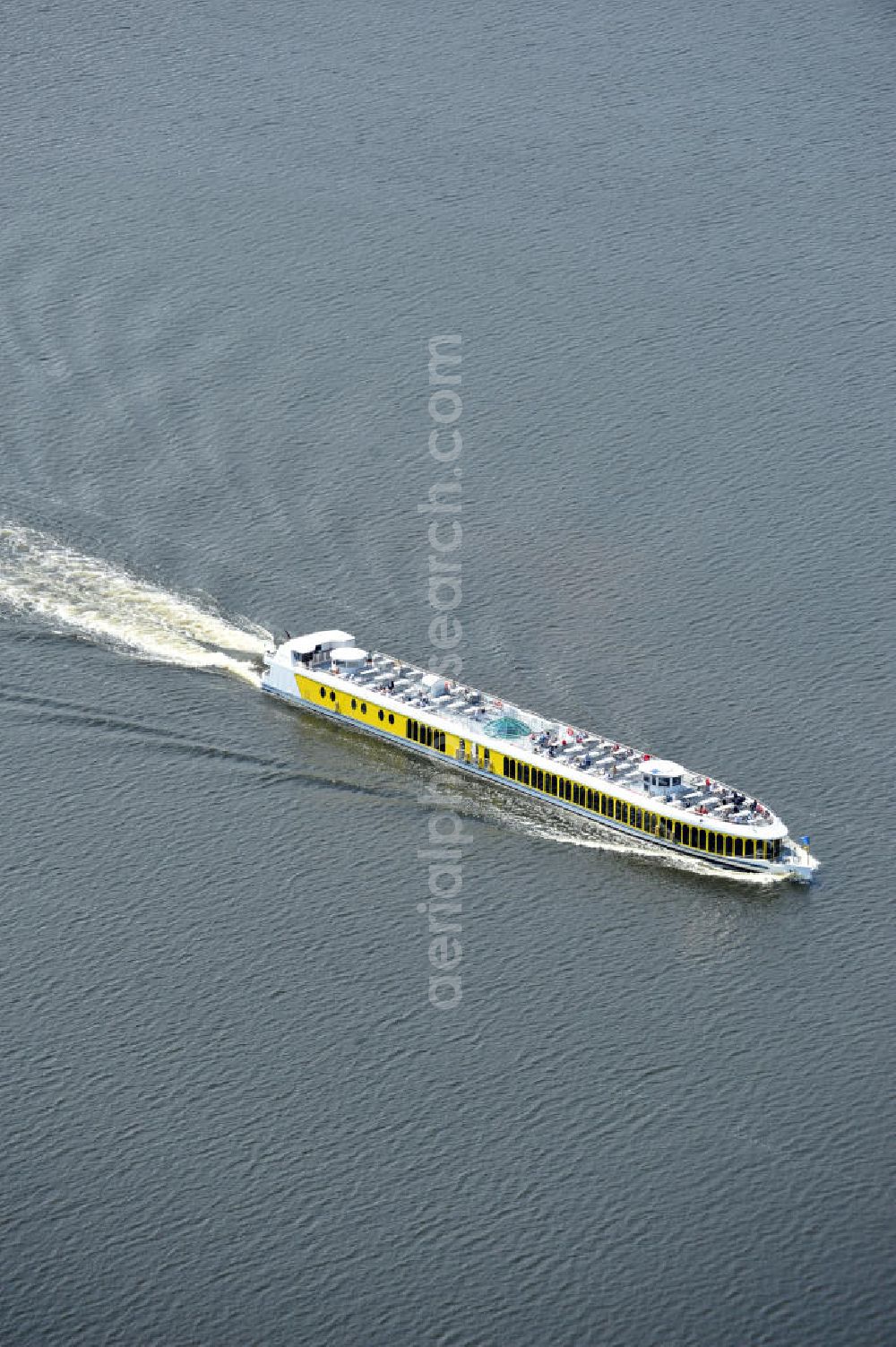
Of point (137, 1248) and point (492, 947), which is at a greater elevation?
point (492, 947)

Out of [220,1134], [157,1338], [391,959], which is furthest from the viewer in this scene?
[391,959]

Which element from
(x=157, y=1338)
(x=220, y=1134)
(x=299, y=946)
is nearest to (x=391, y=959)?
(x=299, y=946)

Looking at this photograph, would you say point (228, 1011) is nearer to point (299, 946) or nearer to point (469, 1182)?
point (299, 946)

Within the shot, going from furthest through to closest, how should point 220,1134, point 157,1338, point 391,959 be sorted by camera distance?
point 391,959
point 220,1134
point 157,1338

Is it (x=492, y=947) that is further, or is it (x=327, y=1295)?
(x=492, y=947)

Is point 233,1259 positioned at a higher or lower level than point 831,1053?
lower

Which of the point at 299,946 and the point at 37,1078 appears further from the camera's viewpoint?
the point at 299,946

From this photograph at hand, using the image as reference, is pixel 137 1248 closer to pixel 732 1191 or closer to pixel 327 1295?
pixel 327 1295

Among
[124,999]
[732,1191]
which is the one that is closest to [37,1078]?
[124,999]

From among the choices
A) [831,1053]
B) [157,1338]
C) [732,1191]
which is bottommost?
[157,1338]
